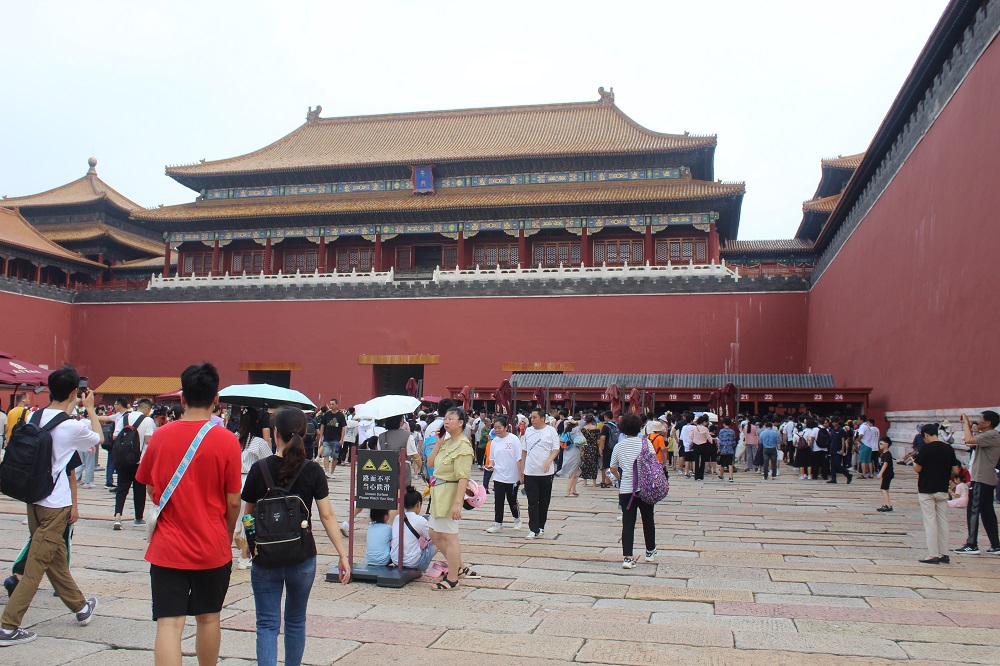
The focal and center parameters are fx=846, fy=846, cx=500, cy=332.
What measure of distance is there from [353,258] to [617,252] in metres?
8.95

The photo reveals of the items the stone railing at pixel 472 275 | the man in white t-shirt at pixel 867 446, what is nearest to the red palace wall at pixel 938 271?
the man in white t-shirt at pixel 867 446

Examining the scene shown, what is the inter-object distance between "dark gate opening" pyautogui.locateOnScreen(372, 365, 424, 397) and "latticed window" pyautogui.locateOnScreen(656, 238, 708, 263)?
8.18 m

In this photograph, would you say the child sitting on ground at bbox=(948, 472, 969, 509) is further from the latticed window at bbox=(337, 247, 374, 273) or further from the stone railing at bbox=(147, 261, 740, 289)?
the latticed window at bbox=(337, 247, 374, 273)

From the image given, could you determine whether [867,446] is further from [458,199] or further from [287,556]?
[458,199]

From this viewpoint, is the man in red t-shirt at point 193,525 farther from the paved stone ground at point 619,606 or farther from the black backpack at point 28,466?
the black backpack at point 28,466

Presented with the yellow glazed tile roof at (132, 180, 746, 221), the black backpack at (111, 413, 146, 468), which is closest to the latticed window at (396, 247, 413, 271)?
the yellow glazed tile roof at (132, 180, 746, 221)

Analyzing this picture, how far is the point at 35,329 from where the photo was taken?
87.6ft

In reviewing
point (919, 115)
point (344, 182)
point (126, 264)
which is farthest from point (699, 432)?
point (126, 264)

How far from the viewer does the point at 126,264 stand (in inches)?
1261

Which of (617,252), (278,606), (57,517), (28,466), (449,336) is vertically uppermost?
(617,252)

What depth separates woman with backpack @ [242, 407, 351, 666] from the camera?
3.38m

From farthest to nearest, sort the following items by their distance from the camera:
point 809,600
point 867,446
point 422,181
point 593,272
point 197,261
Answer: point 197,261, point 422,181, point 593,272, point 867,446, point 809,600

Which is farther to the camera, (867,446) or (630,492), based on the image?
(867,446)

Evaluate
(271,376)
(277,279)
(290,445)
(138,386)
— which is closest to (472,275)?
(277,279)
